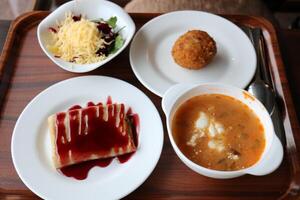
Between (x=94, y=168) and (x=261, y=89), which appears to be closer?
(x=94, y=168)

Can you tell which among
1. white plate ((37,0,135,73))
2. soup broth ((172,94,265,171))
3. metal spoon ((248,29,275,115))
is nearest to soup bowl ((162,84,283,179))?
soup broth ((172,94,265,171))

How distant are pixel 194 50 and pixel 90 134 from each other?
1.49 ft

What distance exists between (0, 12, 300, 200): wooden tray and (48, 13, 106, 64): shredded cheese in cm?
6

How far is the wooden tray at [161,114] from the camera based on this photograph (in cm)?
103

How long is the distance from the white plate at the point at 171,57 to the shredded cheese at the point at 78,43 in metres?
0.13

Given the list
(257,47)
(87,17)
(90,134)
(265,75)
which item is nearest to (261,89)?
(265,75)

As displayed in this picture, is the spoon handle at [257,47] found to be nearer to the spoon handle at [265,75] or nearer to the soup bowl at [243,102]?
the spoon handle at [265,75]

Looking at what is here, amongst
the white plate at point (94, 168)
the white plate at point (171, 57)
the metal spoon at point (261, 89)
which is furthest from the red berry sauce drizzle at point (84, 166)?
the metal spoon at point (261, 89)

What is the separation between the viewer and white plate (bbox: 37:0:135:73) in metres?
1.22

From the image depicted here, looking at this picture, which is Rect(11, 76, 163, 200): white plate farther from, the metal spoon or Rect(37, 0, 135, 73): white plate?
the metal spoon

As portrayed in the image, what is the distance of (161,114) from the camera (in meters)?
1.17

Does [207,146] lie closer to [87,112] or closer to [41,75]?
[87,112]

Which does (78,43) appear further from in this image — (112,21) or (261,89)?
(261,89)

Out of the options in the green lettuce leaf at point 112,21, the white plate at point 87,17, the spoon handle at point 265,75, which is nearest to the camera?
the spoon handle at point 265,75
